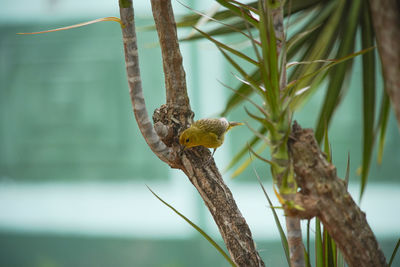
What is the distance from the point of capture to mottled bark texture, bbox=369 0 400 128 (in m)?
0.61

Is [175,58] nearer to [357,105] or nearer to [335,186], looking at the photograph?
[335,186]

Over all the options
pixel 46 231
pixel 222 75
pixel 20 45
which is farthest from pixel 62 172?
pixel 222 75

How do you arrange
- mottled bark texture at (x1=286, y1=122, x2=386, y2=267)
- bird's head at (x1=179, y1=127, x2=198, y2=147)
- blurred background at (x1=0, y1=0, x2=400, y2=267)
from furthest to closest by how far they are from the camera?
1. blurred background at (x1=0, y1=0, x2=400, y2=267)
2. bird's head at (x1=179, y1=127, x2=198, y2=147)
3. mottled bark texture at (x1=286, y1=122, x2=386, y2=267)

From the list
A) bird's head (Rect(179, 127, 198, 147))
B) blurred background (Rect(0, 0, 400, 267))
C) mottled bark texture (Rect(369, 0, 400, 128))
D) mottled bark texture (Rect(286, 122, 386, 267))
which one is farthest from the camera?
blurred background (Rect(0, 0, 400, 267))

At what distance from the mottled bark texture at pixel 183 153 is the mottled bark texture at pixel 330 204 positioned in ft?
0.79

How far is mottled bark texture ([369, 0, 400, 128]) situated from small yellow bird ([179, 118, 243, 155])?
33 cm

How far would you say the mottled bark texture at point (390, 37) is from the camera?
1.99 ft

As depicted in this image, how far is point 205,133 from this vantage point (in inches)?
29.4

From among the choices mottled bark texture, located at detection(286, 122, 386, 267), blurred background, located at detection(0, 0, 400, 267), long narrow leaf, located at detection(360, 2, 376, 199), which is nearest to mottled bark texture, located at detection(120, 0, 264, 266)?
mottled bark texture, located at detection(286, 122, 386, 267)

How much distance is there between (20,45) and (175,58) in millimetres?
2977

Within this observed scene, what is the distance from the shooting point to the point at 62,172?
3.18 m

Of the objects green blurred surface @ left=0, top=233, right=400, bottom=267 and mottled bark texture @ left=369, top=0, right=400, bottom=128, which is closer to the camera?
mottled bark texture @ left=369, top=0, right=400, bottom=128

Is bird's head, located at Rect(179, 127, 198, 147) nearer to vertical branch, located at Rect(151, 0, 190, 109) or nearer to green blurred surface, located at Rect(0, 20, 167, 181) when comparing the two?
vertical branch, located at Rect(151, 0, 190, 109)

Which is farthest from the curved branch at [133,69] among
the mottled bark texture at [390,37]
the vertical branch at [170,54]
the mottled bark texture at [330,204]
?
the mottled bark texture at [390,37]
